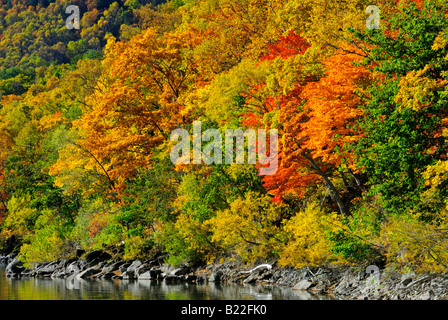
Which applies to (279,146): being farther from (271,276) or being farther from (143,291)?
(143,291)

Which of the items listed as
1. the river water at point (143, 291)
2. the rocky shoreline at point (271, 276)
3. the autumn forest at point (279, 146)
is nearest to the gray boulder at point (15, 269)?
the rocky shoreline at point (271, 276)

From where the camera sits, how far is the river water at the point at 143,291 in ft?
65.4

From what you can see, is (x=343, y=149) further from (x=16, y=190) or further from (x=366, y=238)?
(x=16, y=190)

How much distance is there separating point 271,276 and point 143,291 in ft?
19.4

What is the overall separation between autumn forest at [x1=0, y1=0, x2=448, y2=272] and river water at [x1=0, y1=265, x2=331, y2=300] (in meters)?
2.19

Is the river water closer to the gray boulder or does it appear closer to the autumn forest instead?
the autumn forest

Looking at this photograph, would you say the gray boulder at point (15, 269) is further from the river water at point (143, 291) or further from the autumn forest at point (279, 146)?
the river water at point (143, 291)

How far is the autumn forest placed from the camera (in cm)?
1509

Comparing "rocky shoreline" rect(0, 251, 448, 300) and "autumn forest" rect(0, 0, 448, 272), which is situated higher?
"autumn forest" rect(0, 0, 448, 272)

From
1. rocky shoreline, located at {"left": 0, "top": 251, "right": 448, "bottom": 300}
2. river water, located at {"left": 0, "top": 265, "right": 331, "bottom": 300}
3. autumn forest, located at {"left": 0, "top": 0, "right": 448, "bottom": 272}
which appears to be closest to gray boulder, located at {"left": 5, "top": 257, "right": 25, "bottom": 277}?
rocky shoreline, located at {"left": 0, "top": 251, "right": 448, "bottom": 300}

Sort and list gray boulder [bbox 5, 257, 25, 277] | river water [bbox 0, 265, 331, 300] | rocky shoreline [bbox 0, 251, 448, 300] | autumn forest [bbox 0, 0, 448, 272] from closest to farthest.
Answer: autumn forest [bbox 0, 0, 448, 272] → rocky shoreline [bbox 0, 251, 448, 300] → river water [bbox 0, 265, 331, 300] → gray boulder [bbox 5, 257, 25, 277]

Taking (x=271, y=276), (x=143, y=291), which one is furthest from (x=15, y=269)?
(x=271, y=276)

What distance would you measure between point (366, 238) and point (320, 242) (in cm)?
238

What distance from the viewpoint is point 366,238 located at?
62.2ft
